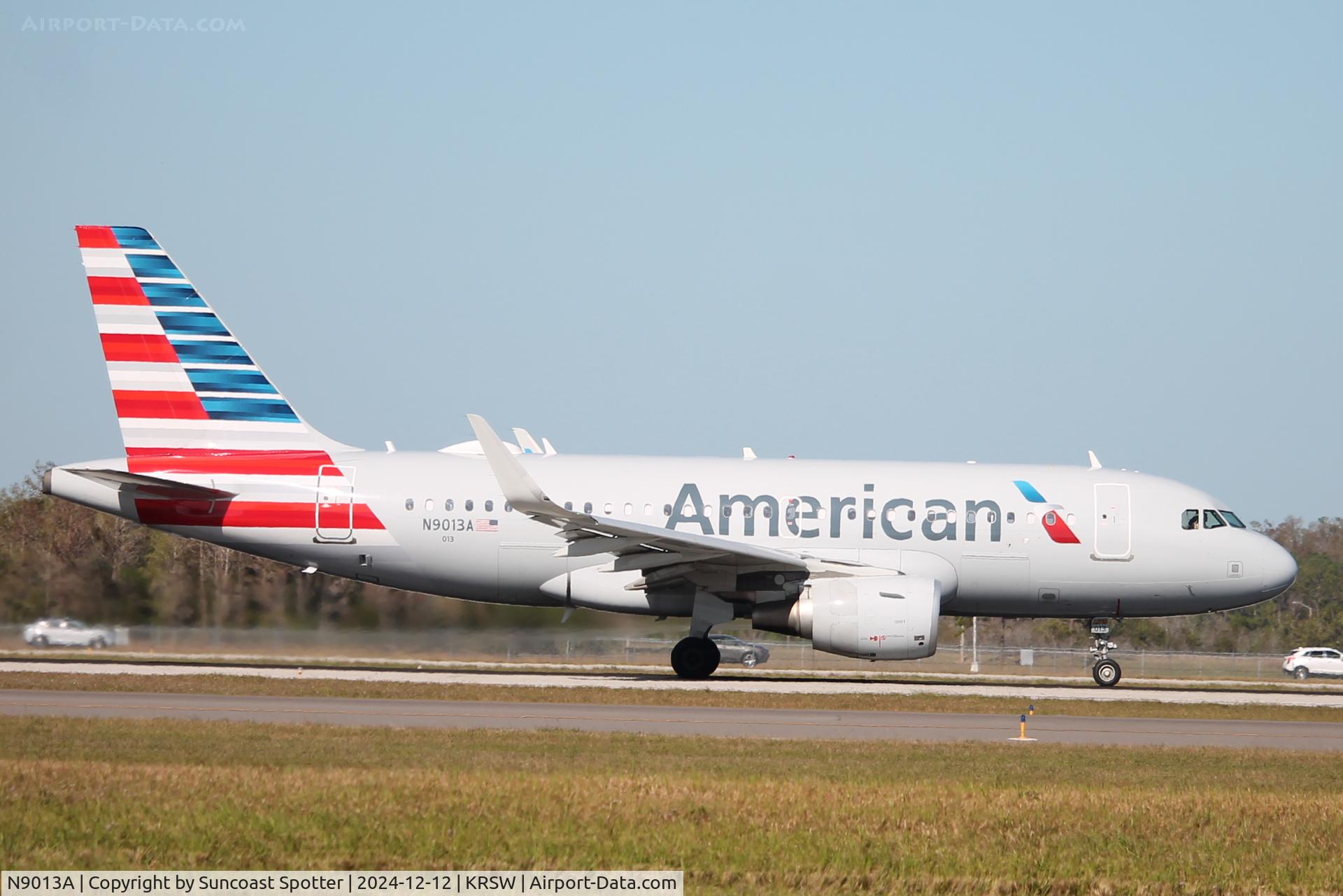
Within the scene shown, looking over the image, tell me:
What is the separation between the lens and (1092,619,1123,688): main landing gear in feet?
90.7

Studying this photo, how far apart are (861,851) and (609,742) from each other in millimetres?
6094

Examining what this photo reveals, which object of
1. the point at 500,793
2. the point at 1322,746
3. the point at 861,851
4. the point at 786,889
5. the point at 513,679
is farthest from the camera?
the point at 513,679

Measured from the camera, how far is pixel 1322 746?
58.6ft

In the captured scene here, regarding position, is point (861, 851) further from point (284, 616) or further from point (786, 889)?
point (284, 616)

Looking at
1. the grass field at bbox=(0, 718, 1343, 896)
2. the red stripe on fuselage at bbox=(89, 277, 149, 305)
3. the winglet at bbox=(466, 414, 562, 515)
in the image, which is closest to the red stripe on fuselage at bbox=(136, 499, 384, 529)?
the red stripe on fuselage at bbox=(89, 277, 149, 305)

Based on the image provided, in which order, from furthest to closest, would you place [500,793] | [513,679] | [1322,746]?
[513,679]
[1322,746]
[500,793]

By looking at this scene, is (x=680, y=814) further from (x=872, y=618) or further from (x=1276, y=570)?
(x=1276, y=570)

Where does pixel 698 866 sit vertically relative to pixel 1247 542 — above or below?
below

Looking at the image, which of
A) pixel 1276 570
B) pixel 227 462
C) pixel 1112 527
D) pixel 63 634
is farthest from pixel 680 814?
pixel 63 634

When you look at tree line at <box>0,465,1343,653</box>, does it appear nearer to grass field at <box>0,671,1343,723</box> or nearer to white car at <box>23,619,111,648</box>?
white car at <box>23,619,111,648</box>

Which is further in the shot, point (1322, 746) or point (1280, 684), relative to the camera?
point (1280, 684)

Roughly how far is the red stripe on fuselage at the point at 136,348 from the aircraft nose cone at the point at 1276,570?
67.9 ft

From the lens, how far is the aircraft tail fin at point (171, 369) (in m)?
26.8

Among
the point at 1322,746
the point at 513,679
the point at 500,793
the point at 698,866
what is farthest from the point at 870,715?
the point at 698,866
